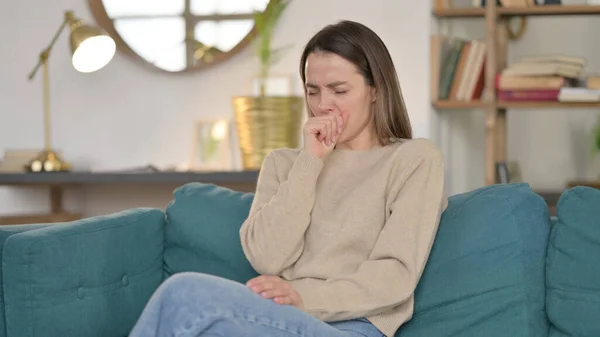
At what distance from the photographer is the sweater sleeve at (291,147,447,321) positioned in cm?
201

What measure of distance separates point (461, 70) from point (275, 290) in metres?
2.17

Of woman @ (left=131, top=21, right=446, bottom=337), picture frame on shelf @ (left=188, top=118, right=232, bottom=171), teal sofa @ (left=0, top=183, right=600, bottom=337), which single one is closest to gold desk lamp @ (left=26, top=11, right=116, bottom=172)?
picture frame on shelf @ (left=188, top=118, right=232, bottom=171)

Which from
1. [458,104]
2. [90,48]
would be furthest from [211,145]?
[458,104]

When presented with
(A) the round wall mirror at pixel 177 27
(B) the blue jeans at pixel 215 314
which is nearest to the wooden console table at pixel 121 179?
(A) the round wall mirror at pixel 177 27

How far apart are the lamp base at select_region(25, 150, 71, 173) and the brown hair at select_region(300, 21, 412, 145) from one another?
187 cm

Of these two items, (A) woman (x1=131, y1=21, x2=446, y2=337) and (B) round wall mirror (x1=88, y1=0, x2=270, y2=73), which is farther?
(B) round wall mirror (x1=88, y1=0, x2=270, y2=73)

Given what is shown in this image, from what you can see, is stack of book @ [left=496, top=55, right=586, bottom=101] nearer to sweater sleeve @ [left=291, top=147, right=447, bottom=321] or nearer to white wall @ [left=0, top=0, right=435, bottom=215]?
white wall @ [left=0, top=0, right=435, bottom=215]

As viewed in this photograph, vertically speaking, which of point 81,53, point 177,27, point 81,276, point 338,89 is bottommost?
point 81,276

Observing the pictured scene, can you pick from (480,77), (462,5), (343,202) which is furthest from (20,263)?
(462,5)

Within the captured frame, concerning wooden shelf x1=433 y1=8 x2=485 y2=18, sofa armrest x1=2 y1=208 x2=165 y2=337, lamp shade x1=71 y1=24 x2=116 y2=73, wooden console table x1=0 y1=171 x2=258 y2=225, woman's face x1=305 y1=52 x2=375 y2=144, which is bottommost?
sofa armrest x1=2 y1=208 x2=165 y2=337

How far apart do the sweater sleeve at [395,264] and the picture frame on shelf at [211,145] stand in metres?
1.88

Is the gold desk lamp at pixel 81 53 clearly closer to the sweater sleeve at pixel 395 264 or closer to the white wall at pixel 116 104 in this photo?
the white wall at pixel 116 104

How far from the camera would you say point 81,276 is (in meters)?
2.28

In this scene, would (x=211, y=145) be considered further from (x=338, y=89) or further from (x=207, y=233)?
(x=338, y=89)
